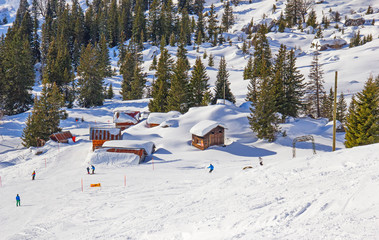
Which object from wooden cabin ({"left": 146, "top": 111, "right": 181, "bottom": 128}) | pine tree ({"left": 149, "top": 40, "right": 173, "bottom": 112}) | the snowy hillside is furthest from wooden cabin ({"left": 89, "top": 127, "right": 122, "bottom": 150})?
pine tree ({"left": 149, "top": 40, "right": 173, "bottom": 112})

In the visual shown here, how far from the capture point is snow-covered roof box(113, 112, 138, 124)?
46.5 meters

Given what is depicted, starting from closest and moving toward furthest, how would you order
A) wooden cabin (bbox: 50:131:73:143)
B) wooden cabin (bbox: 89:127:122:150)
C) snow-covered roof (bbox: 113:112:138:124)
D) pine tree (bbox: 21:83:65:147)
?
1. wooden cabin (bbox: 89:127:122:150)
2. wooden cabin (bbox: 50:131:73:143)
3. pine tree (bbox: 21:83:65:147)
4. snow-covered roof (bbox: 113:112:138:124)

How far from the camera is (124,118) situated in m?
46.9

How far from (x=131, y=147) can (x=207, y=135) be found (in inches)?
377

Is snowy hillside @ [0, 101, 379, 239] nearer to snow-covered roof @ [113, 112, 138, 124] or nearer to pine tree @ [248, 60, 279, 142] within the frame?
pine tree @ [248, 60, 279, 142]

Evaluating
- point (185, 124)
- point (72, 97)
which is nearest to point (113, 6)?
point (72, 97)

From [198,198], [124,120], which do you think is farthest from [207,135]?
[198,198]

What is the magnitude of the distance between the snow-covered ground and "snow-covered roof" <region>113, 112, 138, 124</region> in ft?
9.28

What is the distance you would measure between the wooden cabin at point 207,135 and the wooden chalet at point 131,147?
6.04m

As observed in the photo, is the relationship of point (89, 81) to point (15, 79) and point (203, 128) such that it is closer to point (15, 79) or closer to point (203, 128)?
point (15, 79)

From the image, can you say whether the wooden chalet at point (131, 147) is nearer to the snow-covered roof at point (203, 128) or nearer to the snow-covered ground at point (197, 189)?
the snow-covered ground at point (197, 189)

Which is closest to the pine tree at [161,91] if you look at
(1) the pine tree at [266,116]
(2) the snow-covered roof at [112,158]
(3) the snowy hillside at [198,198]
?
(1) the pine tree at [266,116]

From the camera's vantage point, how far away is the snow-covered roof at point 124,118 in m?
46.5

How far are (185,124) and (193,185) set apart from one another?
68.5ft
